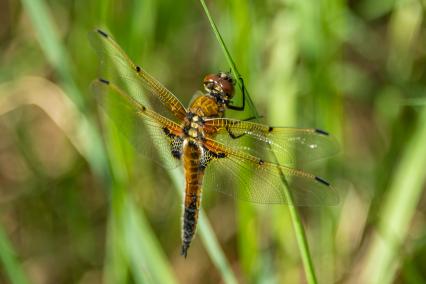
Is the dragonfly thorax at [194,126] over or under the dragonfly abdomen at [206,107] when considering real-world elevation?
under

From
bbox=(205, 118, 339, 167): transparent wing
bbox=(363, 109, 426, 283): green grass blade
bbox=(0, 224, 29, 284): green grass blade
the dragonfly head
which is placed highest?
the dragonfly head

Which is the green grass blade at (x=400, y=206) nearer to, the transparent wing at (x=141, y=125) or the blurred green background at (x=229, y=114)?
the blurred green background at (x=229, y=114)

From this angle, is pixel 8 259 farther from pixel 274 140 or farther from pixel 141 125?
pixel 274 140

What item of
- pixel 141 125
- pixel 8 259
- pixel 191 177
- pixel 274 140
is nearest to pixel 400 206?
pixel 274 140

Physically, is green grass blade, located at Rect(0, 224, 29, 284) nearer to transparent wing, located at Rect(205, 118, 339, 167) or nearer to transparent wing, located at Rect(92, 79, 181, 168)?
transparent wing, located at Rect(92, 79, 181, 168)

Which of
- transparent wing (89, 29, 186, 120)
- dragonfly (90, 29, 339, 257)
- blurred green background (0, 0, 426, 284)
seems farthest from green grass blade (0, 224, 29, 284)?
transparent wing (89, 29, 186, 120)

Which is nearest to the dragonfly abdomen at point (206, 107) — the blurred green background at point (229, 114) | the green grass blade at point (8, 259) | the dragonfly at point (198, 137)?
the dragonfly at point (198, 137)

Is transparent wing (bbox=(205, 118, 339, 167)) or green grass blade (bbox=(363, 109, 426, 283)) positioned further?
green grass blade (bbox=(363, 109, 426, 283))

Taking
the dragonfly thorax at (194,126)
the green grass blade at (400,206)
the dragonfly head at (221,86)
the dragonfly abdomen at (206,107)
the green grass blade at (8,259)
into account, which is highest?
the dragonfly head at (221,86)
